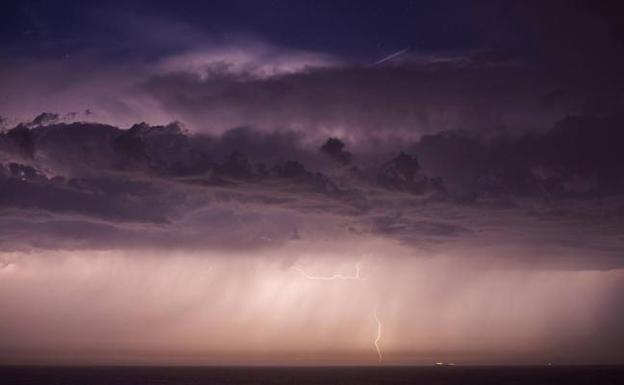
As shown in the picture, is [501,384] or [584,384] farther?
[501,384]

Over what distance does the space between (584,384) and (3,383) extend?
472 feet

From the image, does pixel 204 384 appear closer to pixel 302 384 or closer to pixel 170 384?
pixel 170 384

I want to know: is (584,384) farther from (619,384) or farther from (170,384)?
(170,384)

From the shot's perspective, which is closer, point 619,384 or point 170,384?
point 619,384

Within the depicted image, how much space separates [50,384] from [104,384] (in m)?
12.8

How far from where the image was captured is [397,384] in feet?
584

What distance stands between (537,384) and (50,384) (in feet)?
390

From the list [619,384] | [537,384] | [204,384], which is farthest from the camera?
[204,384]

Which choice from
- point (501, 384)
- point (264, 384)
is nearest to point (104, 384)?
point (264, 384)

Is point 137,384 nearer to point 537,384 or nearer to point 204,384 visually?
point 204,384

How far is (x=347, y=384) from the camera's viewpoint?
174m

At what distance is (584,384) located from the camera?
519 feet

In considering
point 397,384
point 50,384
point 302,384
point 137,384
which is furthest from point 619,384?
point 50,384

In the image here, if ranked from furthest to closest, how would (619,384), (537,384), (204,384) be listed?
(204,384), (537,384), (619,384)
